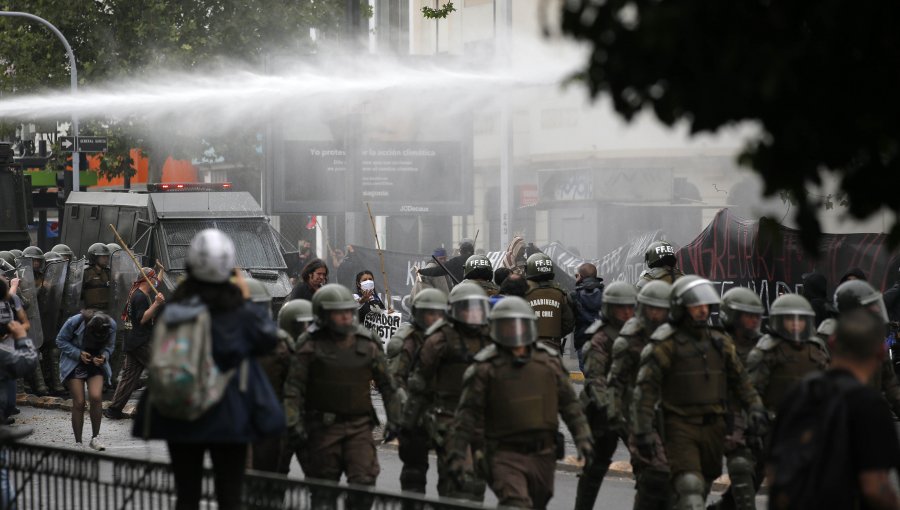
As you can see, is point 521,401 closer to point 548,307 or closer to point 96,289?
point 548,307

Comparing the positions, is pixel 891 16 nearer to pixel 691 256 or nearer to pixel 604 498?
pixel 604 498

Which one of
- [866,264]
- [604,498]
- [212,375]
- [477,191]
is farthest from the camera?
[477,191]

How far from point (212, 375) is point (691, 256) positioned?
11757 mm

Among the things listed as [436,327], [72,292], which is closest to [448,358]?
[436,327]

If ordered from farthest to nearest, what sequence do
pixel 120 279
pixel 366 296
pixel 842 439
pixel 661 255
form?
pixel 120 279
pixel 366 296
pixel 661 255
pixel 842 439

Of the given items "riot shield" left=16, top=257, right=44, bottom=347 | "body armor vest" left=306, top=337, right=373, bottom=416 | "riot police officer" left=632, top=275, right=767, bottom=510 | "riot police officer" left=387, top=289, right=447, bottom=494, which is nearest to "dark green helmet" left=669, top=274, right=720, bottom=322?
"riot police officer" left=632, top=275, right=767, bottom=510

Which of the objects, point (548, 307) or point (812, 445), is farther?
point (548, 307)

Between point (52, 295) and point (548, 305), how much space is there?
7.44m

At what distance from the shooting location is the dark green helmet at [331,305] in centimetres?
860

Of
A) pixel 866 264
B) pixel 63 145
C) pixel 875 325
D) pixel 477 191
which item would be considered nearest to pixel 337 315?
pixel 875 325

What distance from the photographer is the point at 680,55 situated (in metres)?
3.83

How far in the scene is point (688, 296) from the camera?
851cm

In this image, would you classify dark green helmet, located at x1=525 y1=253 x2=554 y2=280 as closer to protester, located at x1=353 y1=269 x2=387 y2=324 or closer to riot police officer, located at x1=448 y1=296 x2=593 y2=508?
protester, located at x1=353 y1=269 x2=387 y2=324

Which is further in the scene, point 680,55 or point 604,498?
point 604,498
